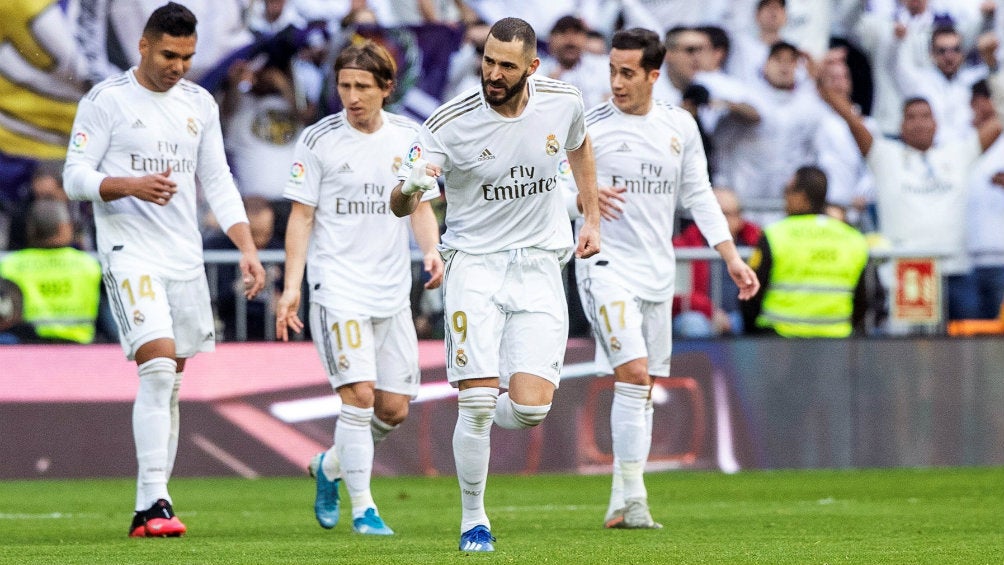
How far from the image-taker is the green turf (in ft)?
22.6

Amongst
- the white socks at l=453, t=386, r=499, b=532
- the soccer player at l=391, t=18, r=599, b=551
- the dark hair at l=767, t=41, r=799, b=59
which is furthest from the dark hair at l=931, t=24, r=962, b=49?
the white socks at l=453, t=386, r=499, b=532

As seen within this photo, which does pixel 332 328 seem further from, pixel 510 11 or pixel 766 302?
pixel 510 11

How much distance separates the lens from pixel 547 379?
7270 mm

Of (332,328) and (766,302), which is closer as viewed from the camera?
(332,328)

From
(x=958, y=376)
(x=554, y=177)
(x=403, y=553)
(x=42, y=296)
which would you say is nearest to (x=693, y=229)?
(x=958, y=376)

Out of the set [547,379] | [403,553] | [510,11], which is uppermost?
[510,11]

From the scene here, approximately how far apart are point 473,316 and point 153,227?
2093 millimetres

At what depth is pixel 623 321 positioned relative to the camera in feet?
28.7

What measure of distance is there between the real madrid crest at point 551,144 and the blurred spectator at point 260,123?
675 centimetres

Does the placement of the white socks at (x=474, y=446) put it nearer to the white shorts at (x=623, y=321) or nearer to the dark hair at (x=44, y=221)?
the white shorts at (x=623, y=321)

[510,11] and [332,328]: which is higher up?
[510,11]

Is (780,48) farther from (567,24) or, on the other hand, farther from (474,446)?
(474,446)

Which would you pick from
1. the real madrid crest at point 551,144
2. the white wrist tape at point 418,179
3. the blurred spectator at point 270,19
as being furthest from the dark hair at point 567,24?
the white wrist tape at point 418,179

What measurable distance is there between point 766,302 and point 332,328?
539cm
